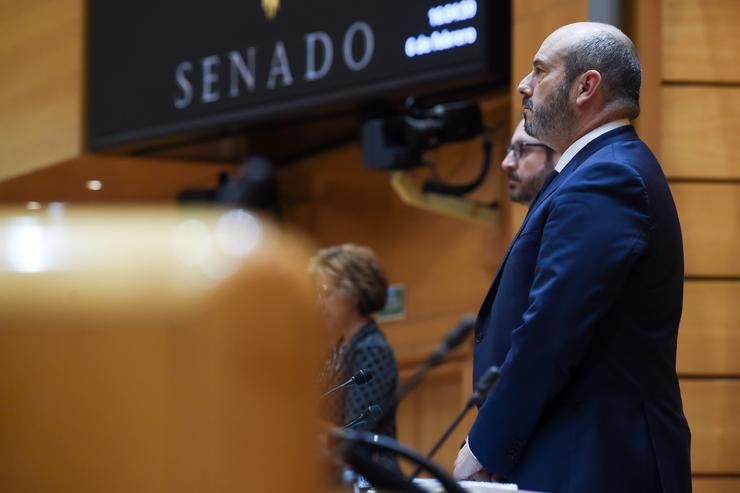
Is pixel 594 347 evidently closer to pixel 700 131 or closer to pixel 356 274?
pixel 700 131

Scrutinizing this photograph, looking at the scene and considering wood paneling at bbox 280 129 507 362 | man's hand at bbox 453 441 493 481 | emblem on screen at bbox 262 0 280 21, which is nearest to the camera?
man's hand at bbox 453 441 493 481

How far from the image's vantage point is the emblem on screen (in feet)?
16.8

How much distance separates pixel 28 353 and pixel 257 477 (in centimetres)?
16

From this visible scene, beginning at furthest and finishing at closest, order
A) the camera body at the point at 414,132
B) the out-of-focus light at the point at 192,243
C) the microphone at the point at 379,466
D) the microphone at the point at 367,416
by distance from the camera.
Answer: the camera body at the point at 414,132 → the microphone at the point at 367,416 → the microphone at the point at 379,466 → the out-of-focus light at the point at 192,243

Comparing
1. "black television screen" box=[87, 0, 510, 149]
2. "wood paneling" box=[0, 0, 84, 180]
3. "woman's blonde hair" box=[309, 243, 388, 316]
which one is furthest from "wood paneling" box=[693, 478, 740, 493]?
"wood paneling" box=[0, 0, 84, 180]

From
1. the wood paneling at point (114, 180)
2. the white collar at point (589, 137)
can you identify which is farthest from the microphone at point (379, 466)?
the wood paneling at point (114, 180)

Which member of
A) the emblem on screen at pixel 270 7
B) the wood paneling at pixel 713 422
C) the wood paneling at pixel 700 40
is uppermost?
the emblem on screen at pixel 270 7

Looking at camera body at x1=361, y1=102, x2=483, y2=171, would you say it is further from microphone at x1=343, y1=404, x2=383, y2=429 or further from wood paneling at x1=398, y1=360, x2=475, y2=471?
microphone at x1=343, y1=404, x2=383, y2=429

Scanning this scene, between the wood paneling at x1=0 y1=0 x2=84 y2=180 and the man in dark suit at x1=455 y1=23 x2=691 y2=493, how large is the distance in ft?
13.7

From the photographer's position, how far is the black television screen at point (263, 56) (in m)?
4.43

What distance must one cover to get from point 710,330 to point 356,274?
3.46 ft

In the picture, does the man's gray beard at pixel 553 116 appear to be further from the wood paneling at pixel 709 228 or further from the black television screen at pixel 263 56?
the black television screen at pixel 263 56

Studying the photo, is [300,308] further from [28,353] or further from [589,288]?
[589,288]

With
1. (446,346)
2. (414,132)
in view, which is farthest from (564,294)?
(414,132)
